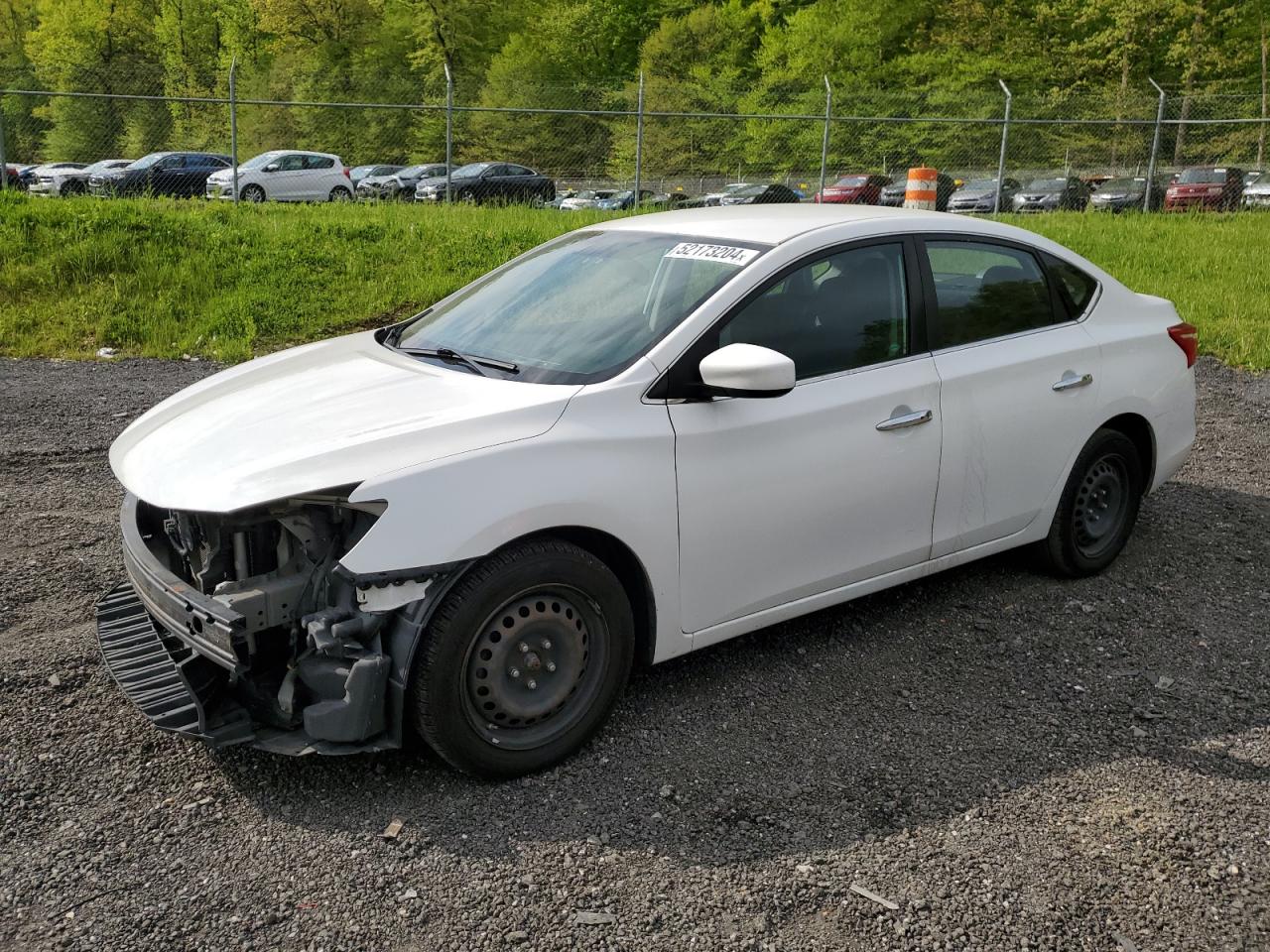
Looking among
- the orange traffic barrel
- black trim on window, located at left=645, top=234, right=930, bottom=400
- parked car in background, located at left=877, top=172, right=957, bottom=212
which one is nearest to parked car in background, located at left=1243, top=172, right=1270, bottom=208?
parked car in background, located at left=877, top=172, right=957, bottom=212

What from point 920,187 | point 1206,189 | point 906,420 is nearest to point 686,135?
point 1206,189

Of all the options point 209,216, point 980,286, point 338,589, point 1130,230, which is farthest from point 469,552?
point 1130,230

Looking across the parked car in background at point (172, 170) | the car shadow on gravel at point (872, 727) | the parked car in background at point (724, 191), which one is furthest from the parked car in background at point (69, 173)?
the car shadow on gravel at point (872, 727)

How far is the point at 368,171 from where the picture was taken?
26.5 meters

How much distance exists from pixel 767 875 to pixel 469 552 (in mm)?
1222

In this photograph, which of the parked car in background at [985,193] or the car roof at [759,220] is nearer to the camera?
the car roof at [759,220]

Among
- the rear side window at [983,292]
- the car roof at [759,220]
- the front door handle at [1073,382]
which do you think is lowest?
the front door handle at [1073,382]

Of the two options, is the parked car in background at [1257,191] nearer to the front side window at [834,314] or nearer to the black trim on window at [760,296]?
the black trim on window at [760,296]

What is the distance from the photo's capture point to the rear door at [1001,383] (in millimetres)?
4449

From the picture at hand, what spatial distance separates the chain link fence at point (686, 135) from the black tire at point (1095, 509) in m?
15.8

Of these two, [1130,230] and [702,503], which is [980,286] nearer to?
[702,503]

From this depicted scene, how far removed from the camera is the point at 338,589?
127 inches

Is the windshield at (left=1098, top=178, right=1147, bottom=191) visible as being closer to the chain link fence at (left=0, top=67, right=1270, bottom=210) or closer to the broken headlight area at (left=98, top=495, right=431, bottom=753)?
the chain link fence at (left=0, top=67, right=1270, bottom=210)

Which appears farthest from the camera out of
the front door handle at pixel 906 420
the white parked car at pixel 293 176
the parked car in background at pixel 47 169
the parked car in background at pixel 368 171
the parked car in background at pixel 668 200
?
the parked car in background at pixel 368 171
